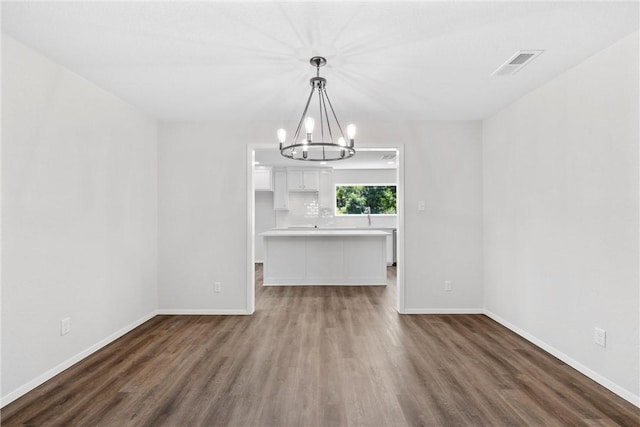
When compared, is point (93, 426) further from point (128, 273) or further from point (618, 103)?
point (618, 103)

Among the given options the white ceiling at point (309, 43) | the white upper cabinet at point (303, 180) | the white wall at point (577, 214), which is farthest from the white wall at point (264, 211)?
the white wall at point (577, 214)

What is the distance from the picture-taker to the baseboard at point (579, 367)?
2.18 m

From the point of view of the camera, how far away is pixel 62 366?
258 centimetres

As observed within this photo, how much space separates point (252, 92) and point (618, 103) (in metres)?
2.92

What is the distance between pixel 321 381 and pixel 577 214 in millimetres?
2414

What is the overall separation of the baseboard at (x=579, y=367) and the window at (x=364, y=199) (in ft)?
17.0

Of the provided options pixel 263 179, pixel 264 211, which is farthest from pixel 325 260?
pixel 264 211

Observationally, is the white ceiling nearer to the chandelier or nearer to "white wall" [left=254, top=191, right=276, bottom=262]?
the chandelier

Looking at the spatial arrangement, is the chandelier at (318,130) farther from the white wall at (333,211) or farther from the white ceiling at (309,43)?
the white wall at (333,211)

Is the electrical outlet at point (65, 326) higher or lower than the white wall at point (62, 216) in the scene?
lower

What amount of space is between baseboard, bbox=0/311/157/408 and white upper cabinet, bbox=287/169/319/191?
503 centimetres

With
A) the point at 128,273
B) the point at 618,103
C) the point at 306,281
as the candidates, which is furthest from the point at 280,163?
the point at 618,103

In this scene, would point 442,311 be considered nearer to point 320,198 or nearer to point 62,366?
point 62,366

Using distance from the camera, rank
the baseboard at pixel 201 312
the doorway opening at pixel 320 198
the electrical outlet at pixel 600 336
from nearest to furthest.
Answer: the electrical outlet at pixel 600 336 → the baseboard at pixel 201 312 → the doorway opening at pixel 320 198
